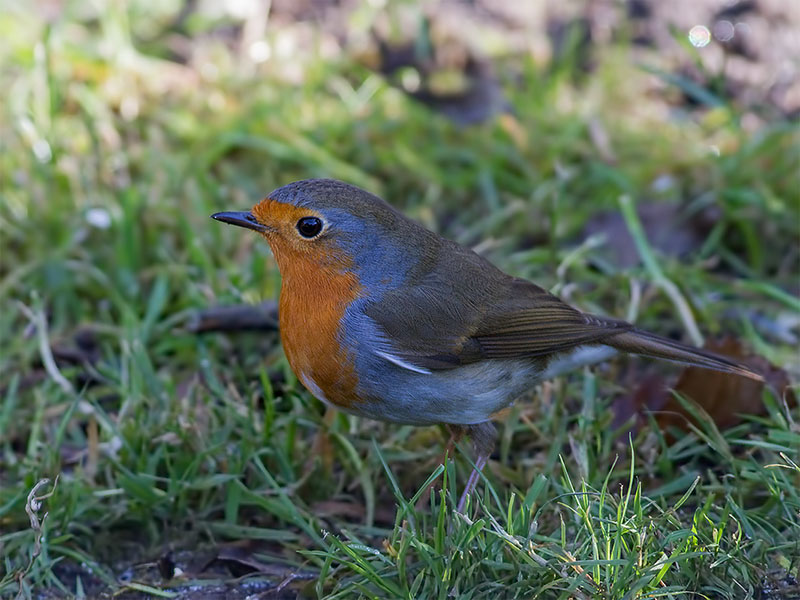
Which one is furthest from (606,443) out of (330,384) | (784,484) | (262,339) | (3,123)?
(3,123)

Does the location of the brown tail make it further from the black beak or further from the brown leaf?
the black beak

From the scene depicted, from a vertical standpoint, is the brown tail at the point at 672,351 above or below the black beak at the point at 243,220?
below

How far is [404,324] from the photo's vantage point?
3.31 m

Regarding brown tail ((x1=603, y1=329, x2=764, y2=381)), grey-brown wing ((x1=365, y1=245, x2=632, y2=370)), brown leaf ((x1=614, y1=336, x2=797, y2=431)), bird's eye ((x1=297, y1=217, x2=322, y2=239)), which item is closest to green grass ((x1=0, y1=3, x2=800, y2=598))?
brown leaf ((x1=614, y1=336, x2=797, y2=431))

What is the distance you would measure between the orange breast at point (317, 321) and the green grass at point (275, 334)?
24 cm

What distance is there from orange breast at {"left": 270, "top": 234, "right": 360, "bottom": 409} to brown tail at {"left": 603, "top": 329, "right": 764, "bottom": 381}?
0.97 m

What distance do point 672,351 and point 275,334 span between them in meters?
1.58

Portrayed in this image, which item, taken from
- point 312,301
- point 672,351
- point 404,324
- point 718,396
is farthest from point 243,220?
point 718,396

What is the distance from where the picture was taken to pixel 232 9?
246 inches

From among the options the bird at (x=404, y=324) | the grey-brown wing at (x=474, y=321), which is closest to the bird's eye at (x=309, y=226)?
the bird at (x=404, y=324)

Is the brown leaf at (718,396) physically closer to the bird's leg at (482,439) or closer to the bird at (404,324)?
the bird at (404,324)

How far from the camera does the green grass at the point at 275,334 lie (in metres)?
2.81

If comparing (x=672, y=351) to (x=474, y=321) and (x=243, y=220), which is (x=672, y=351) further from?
(x=243, y=220)

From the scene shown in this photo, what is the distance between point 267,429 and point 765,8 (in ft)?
14.1
